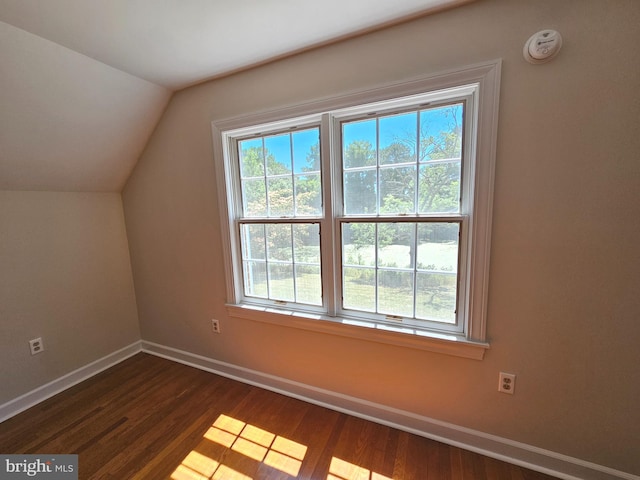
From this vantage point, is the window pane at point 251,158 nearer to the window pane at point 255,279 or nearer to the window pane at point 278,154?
the window pane at point 278,154

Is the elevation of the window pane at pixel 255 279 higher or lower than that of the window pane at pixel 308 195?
lower

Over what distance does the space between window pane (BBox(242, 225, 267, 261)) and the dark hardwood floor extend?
41.1 inches

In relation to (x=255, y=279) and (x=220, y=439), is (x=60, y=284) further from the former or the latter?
(x=220, y=439)

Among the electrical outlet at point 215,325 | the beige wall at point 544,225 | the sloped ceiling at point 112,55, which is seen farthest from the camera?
the electrical outlet at point 215,325

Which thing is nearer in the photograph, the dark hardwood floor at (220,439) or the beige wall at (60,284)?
the dark hardwood floor at (220,439)

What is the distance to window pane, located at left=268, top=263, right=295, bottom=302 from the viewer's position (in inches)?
73.6

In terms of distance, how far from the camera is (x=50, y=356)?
6.49ft

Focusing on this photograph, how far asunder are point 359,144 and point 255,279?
1.28m

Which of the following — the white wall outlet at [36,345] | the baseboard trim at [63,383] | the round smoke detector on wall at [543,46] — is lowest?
the baseboard trim at [63,383]

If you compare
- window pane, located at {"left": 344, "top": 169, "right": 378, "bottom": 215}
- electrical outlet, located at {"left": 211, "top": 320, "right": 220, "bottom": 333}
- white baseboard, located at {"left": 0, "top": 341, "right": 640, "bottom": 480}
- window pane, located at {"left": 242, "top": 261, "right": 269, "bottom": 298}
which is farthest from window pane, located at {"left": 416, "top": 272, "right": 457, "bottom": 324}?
electrical outlet, located at {"left": 211, "top": 320, "right": 220, "bottom": 333}

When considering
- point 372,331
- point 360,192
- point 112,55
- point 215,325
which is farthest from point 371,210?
point 112,55

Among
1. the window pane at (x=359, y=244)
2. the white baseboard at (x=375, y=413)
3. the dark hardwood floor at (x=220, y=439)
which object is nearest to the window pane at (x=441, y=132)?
the window pane at (x=359, y=244)

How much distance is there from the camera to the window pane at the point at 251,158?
185 centimetres

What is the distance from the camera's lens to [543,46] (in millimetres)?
1057
